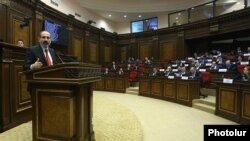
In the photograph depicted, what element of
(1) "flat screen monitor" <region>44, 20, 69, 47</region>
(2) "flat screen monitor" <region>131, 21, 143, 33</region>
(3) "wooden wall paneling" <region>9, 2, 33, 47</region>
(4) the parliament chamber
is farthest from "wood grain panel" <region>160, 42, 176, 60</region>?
(3) "wooden wall paneling" <region>9, 2, 33, 47</region>

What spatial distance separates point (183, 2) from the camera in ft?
41.3

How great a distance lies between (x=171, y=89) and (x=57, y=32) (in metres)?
5.54

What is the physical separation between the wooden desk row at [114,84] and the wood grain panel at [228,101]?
17.6 ft

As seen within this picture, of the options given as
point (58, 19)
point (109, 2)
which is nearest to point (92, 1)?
point (109, 2)

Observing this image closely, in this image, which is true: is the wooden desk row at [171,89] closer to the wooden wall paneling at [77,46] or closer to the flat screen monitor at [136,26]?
the wooden wall paneling at [77,46]

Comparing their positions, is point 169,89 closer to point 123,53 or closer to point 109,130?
point 109,130

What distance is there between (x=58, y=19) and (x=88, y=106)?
7792 millimetres

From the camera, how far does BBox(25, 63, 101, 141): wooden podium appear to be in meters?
1.92

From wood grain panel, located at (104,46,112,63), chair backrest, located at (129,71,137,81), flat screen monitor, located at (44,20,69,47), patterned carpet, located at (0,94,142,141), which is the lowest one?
patterned carpet, located at (0,94,142,141)

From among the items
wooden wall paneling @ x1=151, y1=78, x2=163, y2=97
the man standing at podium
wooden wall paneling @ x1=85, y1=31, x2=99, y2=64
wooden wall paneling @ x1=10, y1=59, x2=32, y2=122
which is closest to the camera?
the man standing at podium

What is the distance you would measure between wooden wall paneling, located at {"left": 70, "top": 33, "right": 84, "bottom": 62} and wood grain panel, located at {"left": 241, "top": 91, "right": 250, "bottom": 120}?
8.21 meters

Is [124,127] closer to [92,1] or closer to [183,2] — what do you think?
[92,1]

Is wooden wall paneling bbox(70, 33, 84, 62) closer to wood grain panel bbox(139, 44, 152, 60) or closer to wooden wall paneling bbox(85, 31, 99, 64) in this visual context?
wooden wall paneling bbox(85, 31, 99, 64)

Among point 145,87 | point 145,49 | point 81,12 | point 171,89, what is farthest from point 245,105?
point 81,12
